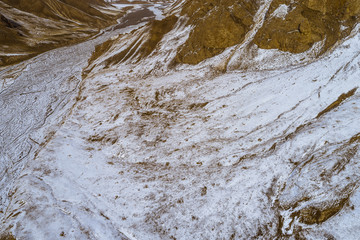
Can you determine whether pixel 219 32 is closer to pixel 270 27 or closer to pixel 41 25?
pixel 270 27

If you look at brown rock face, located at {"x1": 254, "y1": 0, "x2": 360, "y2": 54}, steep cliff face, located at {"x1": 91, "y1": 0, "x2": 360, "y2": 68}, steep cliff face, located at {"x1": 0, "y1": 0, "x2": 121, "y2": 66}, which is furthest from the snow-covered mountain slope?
steep cliff face, located at {"x1": 0, "y1": 0, "x2": 121, "y2": 66}

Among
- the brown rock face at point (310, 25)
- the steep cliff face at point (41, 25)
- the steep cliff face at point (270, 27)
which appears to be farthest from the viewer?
the steep cliff face at point (41, 25)

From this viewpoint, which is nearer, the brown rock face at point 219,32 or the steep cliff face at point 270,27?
the steep cliff face at point 270,27

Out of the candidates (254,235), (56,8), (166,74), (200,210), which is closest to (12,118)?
(166,74)

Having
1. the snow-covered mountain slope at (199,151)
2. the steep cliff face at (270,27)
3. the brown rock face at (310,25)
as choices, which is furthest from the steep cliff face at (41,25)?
the brown rock face at (310,25)

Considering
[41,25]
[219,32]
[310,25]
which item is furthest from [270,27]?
[41,25]

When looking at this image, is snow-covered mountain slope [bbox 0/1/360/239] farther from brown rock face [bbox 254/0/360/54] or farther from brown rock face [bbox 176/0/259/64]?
brown rock face [bbox 176/0/259/64]

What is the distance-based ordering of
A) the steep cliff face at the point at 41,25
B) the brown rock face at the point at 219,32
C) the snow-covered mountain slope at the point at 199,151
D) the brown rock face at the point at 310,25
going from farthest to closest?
the steep cliff face at the point at 41,25 < the brown rock face at the point at 219,32 < the brown rock face at the point at 310,25 < the snow-covered mountain slope at the point at 199,151

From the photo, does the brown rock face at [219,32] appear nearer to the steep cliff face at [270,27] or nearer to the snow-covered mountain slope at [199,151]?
the steep cliff face at [270,27]
